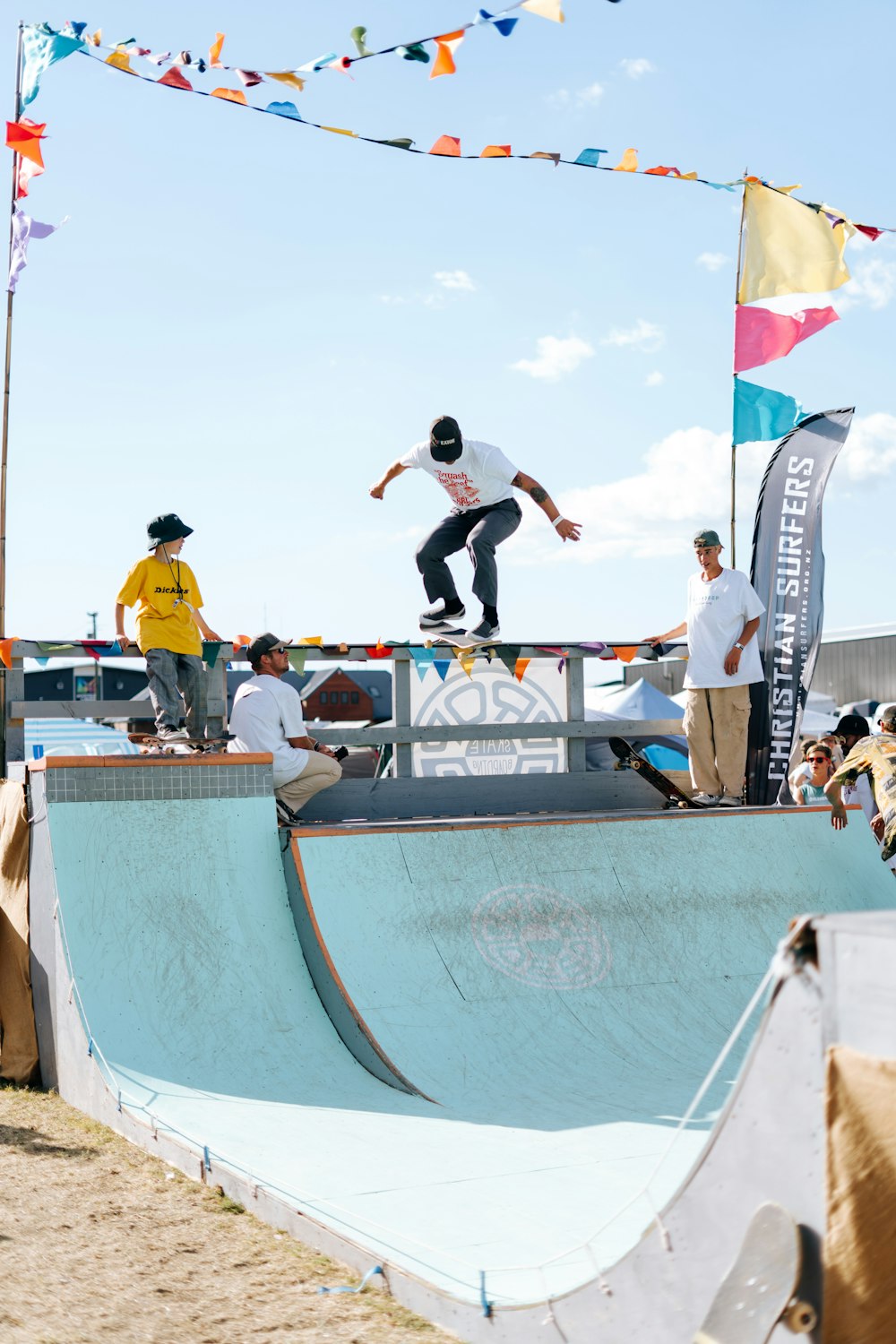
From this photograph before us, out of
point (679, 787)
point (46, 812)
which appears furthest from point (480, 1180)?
point (679, 787)

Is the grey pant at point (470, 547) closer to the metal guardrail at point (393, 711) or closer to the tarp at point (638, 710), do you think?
the metal guardrail at point (393, 711)

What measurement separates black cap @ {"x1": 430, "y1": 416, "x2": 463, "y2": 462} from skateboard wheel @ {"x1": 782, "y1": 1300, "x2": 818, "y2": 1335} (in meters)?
7.19

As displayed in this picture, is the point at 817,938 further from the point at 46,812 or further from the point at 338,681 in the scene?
the point at 338,681

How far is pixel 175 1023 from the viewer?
5930mm

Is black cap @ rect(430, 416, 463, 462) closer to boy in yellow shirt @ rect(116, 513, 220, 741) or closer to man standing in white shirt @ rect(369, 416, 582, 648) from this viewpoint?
man standing in white shirt @ rect(369, 416, 582, 648)

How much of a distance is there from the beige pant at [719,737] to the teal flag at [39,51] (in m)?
6.50

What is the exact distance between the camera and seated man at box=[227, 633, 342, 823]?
24.5 feet

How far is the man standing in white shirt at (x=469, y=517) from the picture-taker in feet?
29.6

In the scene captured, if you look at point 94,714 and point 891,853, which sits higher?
point 94,714

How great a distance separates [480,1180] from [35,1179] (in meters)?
1.88

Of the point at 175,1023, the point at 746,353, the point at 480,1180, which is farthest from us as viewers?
the point at 746,353

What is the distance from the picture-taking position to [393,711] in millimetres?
9203

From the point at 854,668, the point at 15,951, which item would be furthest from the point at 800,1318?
the point at 854,668

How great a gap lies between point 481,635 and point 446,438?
1510mm
